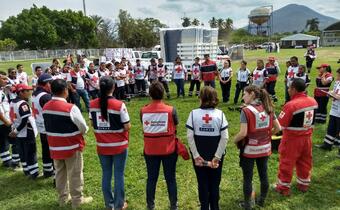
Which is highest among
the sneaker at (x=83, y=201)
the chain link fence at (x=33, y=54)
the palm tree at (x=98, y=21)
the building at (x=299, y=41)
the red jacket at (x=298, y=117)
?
the palm tree at (x=98, y=21)

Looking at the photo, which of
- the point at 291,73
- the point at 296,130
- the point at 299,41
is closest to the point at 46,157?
the point at 296,130

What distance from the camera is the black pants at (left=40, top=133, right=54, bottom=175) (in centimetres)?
584

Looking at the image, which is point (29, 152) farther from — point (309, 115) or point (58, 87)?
point (309, 115)

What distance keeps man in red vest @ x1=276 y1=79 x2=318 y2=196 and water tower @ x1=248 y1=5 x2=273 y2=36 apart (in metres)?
118

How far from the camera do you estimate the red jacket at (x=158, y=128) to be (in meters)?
4.21

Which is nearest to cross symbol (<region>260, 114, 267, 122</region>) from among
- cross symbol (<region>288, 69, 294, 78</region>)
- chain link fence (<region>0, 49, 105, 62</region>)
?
cross symbol (<region>288, 69, 294, 78</region>)

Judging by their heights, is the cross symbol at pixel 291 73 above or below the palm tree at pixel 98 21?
below

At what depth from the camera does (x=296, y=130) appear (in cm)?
491

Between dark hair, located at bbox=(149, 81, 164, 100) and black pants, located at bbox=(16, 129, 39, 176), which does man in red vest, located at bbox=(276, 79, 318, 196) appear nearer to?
dark hair, located at bbox=(149, 81, 164, 100)

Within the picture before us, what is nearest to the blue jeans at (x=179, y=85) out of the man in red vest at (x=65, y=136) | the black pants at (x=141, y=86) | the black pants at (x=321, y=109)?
the black pants at (x=141, y=86)

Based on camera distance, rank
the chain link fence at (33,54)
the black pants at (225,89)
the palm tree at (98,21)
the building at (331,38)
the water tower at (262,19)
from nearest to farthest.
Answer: the black pants at (225,89) < the chain link fence at (33,54) < the palm tree at (98,21) < the building at (331,38) < the water tower at (262,19)

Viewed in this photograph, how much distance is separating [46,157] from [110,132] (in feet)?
7.42

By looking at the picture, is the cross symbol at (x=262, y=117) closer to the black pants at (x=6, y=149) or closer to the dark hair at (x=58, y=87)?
the dark hair at (x=58, y=87)

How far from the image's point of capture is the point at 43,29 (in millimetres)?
59719
